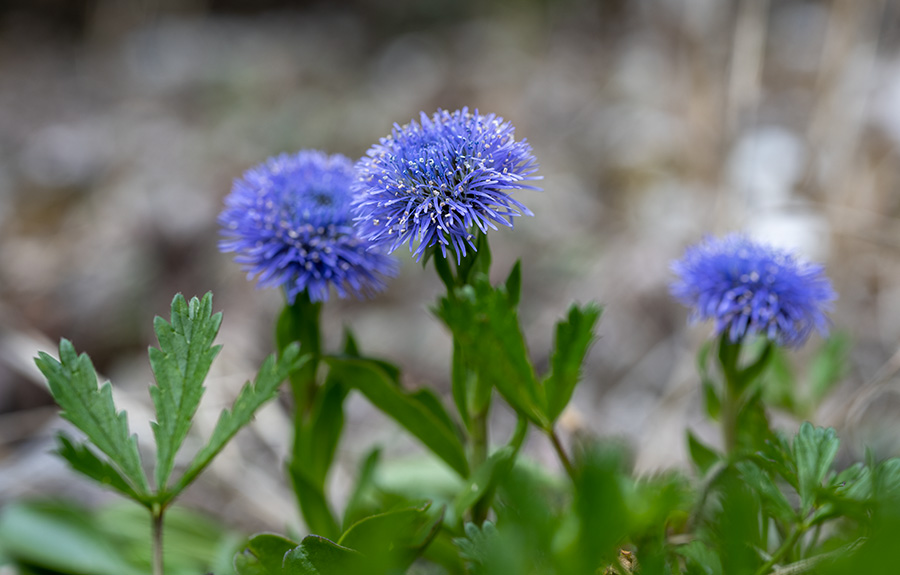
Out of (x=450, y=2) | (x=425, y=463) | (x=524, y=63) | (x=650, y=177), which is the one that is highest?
(x=450, y=2)

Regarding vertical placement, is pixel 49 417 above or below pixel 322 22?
below

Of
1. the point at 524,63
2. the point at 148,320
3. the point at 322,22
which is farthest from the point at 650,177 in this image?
the point at 322,22

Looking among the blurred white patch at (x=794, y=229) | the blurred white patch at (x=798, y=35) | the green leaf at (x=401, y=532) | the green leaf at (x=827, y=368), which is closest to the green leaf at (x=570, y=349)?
the green leaf at (x=401, y=532)

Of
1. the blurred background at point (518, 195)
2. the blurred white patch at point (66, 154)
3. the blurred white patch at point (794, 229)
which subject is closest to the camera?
the blurred background at point (518, 195)

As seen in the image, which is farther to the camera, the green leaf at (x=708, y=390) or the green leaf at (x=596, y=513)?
the green leaf at (x=708, y=390)

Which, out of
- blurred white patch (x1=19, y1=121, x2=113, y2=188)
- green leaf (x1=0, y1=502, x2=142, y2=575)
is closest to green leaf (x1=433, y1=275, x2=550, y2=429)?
green leaf (x1=0, y1=502, x2=142, y2=575)

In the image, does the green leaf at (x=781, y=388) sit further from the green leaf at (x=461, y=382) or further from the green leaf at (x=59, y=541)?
the green leaf at (x=59, y=541)

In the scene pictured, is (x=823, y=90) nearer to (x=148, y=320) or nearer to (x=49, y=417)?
(x=148, y=320)

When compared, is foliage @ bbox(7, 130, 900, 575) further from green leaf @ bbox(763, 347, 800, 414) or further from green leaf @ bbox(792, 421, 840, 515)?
green leaf @ bbox(763, 347, 800, 414)
